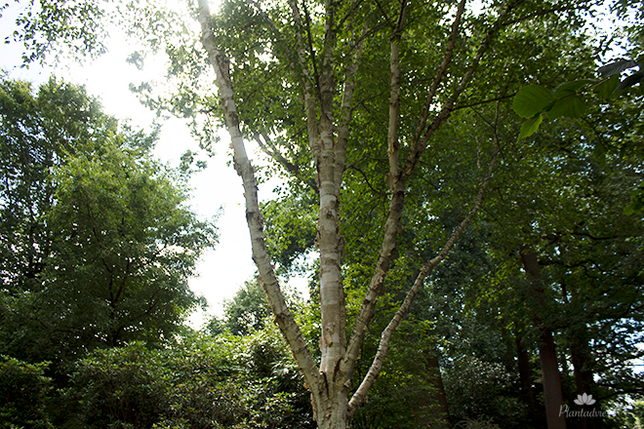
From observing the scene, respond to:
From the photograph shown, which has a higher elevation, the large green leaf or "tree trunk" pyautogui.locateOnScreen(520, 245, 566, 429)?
the large green leaf

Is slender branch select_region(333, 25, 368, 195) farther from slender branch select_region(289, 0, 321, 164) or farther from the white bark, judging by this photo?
the white bark

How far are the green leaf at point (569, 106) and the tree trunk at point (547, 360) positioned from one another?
9.34 m

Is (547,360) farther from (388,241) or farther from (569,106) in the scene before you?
(569,106)

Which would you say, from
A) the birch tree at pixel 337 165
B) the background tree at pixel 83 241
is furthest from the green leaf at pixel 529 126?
the background tree at pixel 83 241

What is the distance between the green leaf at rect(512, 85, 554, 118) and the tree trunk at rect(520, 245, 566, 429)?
30.9 ft

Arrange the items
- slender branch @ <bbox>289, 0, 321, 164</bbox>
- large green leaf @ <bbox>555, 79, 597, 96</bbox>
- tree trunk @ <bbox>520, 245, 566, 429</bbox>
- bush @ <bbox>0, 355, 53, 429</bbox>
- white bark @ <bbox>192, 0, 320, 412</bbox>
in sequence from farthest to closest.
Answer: tree trunk @ <bbox>520, 245, 566, 429</bbox>, bush @ <bbox>0, 355, 53, 429</bbox>, slender branch @ <bbox>289, 0, 321, 164</bbox>, white bark @ <bbox>192, 0, 320, 412</bbox>, large green leaf @ <bbox>555, 79, 597, 96</bbox>

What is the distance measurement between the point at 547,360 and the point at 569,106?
35.9ft

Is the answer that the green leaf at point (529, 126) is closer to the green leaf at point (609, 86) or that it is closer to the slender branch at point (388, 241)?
the green leaf at point (609, 86)

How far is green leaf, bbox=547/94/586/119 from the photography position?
2.19 ft

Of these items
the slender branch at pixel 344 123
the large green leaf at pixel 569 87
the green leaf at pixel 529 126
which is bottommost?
the green leaf at pixel 529 126

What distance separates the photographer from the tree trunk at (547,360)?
8.91 meters

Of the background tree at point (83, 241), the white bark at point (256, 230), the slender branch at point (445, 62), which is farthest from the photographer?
the background tree at point (83, 241)

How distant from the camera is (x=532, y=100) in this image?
66 centimetres

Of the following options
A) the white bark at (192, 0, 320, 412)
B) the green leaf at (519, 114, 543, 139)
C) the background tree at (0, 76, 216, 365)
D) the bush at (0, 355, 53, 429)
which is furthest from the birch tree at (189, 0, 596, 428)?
the background tree at (0, 76, 216, 365)
